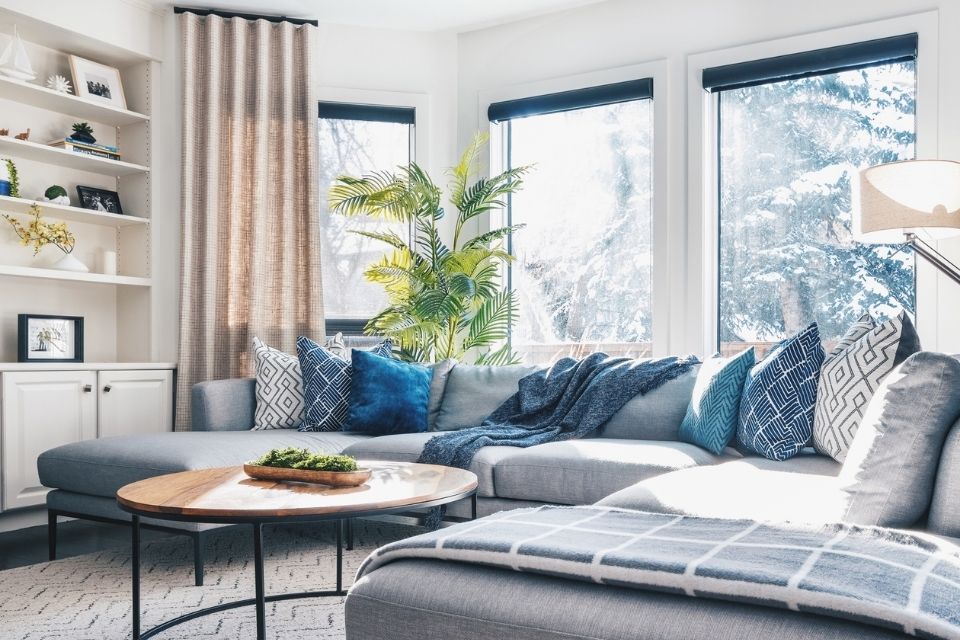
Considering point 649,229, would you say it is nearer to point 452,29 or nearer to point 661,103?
point 661,103

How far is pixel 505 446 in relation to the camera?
10.3 feet

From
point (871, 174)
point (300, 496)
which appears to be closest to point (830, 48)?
point (871, 174)

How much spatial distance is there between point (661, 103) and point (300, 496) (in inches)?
130

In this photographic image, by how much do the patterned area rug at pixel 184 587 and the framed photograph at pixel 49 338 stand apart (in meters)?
1.34

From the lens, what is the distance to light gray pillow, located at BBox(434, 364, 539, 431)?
3.67 m

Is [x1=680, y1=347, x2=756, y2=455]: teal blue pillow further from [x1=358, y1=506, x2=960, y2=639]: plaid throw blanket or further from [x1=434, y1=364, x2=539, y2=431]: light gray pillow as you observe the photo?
[x1=358, y1=506, x2=960, y2=639]: plaid throw blanket

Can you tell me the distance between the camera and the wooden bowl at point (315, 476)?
2055mm

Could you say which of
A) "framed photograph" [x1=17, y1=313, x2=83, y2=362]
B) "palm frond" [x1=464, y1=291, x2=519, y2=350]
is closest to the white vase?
"framed photograph" [x1=17, y1=313, x2=83, y2=362]

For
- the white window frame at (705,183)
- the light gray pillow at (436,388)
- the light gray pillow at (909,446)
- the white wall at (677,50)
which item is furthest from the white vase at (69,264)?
the light gray pillow at (909,446)

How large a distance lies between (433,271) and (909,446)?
327 centimetres

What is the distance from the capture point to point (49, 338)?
4242 mm

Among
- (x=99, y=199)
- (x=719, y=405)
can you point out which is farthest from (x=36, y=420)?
(x=719, y=405)

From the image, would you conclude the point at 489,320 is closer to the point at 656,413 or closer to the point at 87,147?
the point at 656,413

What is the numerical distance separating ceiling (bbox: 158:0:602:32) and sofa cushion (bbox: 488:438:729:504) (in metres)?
2.82
